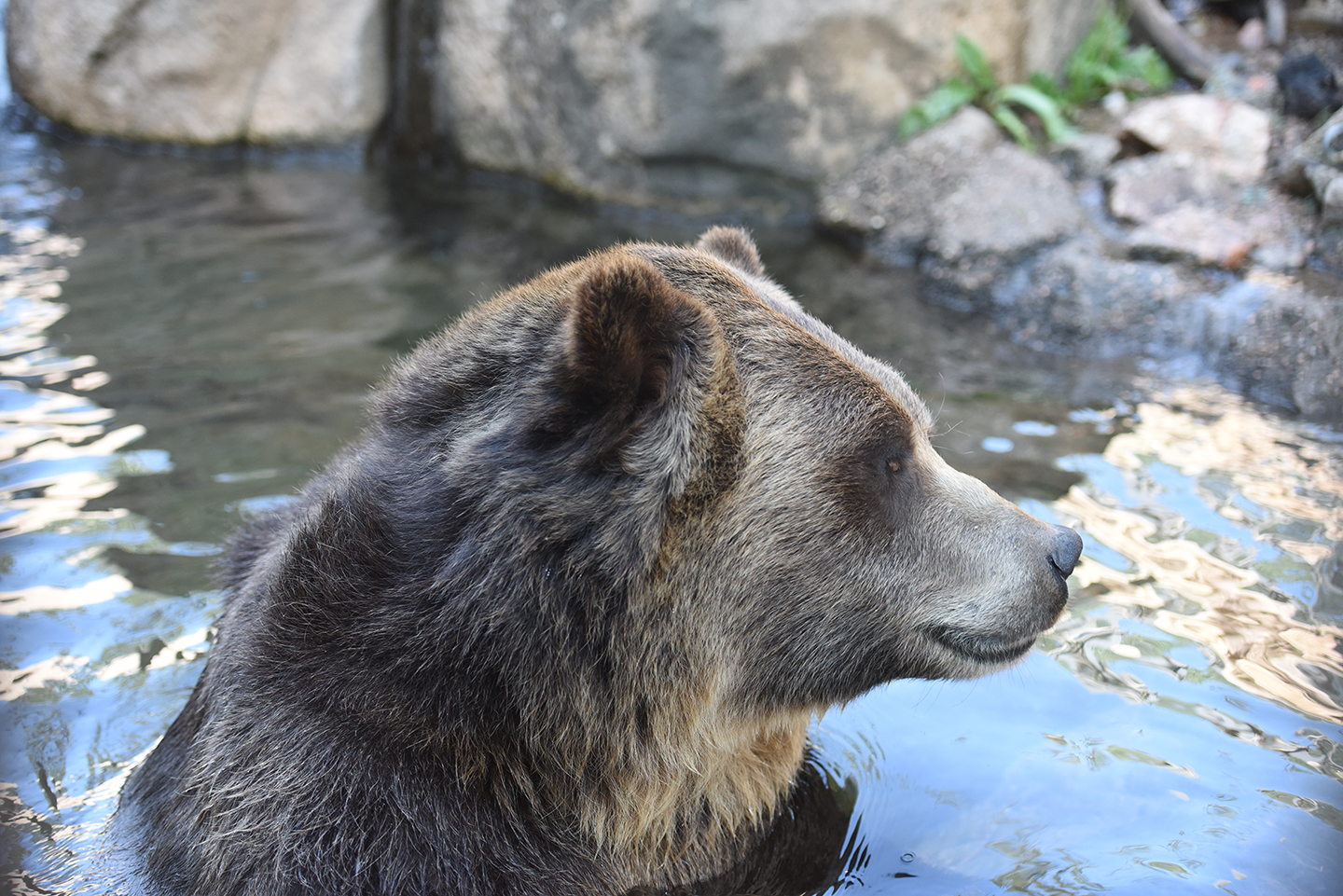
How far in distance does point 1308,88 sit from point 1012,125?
256 centimetres

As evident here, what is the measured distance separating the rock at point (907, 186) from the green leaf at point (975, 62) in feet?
0.99

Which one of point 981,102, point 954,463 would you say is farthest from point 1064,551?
point 981,102

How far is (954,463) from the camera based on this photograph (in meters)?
7.04

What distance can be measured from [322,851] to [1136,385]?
6.85 m

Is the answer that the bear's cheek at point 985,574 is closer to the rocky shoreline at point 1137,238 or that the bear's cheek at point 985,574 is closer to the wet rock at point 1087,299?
the rocky shoreline at point 1137,238

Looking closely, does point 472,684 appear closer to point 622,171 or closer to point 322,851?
point 322,851

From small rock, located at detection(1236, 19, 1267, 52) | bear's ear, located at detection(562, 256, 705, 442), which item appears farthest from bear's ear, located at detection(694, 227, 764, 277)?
small rock, located at detection(1236, 19, 1267, 52)

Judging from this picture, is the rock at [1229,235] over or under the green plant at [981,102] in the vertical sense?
under

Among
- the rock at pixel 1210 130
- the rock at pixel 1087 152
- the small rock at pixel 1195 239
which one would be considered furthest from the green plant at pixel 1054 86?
the small rock at pixel 1195 239

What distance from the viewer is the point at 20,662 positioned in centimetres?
508

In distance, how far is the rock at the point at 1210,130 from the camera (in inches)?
382

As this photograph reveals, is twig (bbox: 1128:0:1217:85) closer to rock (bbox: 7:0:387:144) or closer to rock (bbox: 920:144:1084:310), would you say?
rock (bbox: 920:144:1084:310)

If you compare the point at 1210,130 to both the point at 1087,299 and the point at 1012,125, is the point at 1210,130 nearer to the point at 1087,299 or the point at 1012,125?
the point at 1012,125

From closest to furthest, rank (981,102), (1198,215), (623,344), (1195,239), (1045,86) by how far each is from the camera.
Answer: (623,344) → (1195,239) → (1198,215) → (981,102) → (1045,86)
